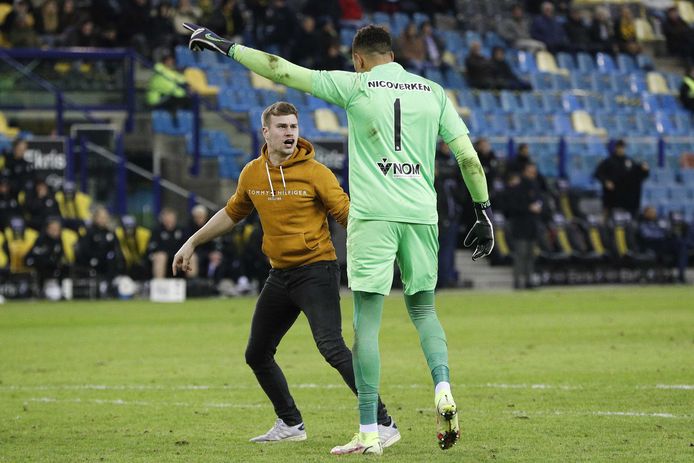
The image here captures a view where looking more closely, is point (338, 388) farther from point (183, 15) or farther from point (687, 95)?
point (687, 95)

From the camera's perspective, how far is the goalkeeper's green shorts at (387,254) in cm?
793

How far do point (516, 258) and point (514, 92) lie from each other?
8.65m

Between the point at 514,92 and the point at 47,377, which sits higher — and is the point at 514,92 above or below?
above

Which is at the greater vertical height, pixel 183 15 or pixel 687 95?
pixel 183 15

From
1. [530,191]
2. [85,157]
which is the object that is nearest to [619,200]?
[530,191]

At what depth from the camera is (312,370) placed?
13570 mm

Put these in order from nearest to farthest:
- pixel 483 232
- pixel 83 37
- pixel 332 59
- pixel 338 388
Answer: pixel 483 232, pixel 338 388, pixel 83 37, pixel 332 59

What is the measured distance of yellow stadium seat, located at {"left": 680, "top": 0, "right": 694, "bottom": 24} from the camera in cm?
4150

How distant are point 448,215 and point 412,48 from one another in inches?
309

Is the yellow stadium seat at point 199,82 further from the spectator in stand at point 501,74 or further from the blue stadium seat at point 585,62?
the blue stadium seat at point 585,62

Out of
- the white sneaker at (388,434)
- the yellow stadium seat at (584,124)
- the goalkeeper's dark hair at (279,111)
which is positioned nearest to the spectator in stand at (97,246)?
the yellow stadium seat at (584,124)

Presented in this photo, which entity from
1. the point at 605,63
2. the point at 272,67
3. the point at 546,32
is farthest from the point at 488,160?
the point at 272,67

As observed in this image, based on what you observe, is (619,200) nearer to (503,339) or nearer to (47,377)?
(503,339)

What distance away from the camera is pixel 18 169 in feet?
80.2
